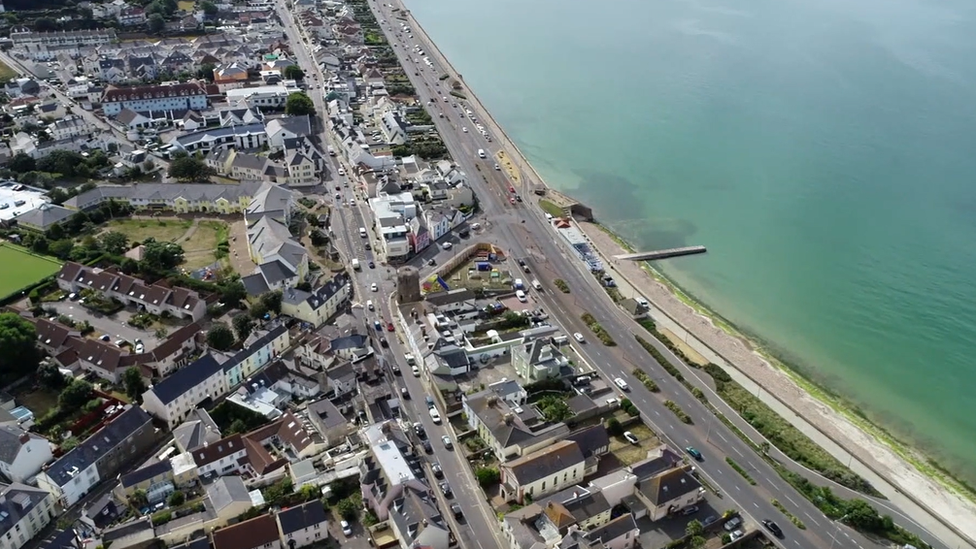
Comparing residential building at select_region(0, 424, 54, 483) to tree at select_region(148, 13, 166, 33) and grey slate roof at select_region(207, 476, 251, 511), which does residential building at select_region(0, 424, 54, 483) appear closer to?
grey slate roof at select_region(207, 476, 251, 511)

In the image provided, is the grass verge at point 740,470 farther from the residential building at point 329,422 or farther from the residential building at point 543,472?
the residential building at point 329,422

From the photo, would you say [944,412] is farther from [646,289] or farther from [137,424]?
[137,424]

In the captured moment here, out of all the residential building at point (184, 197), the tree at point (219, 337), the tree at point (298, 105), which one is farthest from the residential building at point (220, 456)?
the tree at point (298, 105)

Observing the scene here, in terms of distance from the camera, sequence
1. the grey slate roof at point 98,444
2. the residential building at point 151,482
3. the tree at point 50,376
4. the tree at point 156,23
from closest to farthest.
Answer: the residential building at point 151,482, the grey slate roof at point 98,444, the tree at point 50,376, the tree at point 156,23

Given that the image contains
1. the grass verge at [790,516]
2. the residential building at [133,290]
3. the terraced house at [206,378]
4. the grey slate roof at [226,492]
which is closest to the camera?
the grey slate roof at [226,492]

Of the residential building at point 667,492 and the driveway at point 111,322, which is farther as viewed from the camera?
the driveway at point 111,322

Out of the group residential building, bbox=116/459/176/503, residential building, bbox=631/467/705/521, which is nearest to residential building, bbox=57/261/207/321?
residential building, bbox=116/459/176/503

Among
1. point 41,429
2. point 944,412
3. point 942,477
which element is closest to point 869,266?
point 944,412
